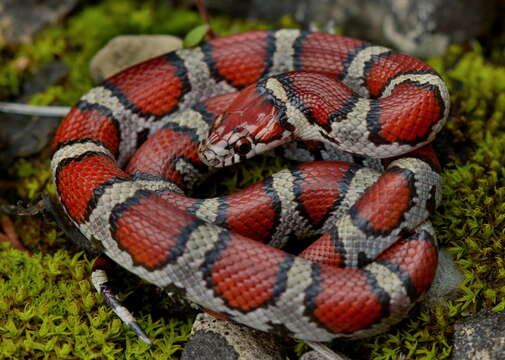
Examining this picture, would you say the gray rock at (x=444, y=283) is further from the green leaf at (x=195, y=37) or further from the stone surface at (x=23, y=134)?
the stone surface at (x=23, y=134)

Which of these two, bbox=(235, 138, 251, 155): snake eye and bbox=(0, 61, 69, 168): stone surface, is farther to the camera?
bbox=(0, 61, 69, 168): stone surface

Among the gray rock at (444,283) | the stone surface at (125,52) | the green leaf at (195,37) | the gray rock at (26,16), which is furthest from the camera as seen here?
the gray rock at (26,16)

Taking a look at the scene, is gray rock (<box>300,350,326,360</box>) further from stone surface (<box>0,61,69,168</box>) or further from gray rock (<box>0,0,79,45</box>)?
gray rock (<box>0,0,79,45</box>)

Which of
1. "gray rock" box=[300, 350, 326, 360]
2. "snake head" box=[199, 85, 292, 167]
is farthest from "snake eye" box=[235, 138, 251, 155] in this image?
"gray rock" box=[300, 350, 326, 360]

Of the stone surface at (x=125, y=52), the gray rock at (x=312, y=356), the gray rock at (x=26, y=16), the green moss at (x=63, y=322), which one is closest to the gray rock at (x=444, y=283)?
the gray rock at (x=312, y=356)

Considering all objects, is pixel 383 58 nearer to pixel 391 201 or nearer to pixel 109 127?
pixel 391 201

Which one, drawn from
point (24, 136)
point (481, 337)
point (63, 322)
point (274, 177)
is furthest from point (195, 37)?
point (481, 337)

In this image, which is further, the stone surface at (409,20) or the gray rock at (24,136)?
the stone surface at (409,20)
